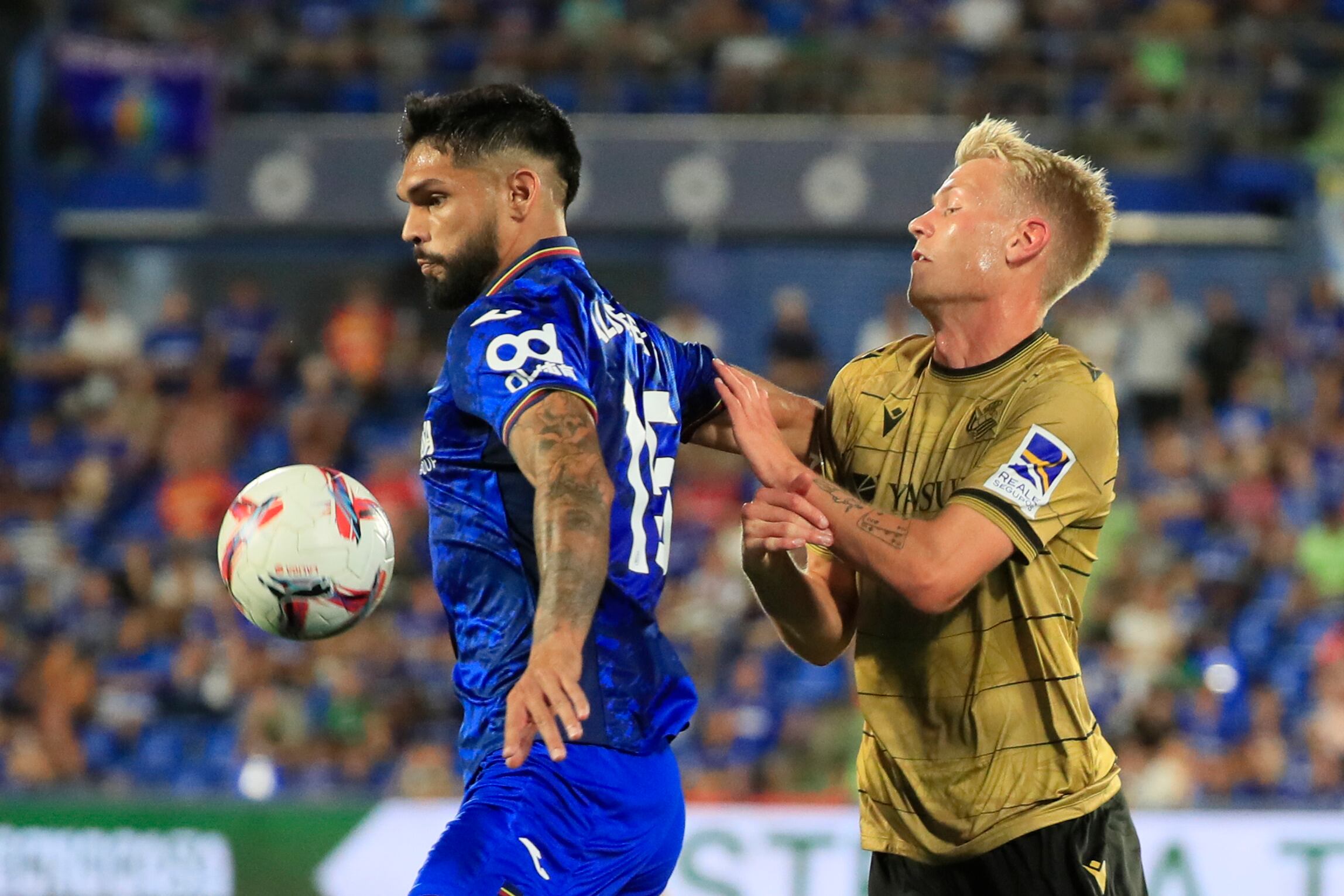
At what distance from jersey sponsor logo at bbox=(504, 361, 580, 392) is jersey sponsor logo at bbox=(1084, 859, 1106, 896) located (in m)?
1.53

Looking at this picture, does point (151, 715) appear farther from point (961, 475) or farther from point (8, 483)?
point (961, 475)

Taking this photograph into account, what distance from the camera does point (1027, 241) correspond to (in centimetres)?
392

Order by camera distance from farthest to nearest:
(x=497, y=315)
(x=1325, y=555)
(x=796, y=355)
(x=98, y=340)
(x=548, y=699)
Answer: (x=98, y=340) < (x=796, y=355) < (x=1325, y=555) < (x=497, y=315) < (x=548, y=699)

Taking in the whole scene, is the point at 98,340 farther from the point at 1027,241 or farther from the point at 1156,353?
the point at 1027,241

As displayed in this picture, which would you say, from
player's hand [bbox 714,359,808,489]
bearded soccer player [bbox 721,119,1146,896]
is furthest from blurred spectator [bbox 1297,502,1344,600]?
player's hand [bbox 714,359,808,489]

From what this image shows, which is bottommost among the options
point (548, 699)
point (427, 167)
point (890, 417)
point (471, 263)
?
point (548, 699)

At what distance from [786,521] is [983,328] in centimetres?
73

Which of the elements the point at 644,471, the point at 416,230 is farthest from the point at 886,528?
the point at 416,230

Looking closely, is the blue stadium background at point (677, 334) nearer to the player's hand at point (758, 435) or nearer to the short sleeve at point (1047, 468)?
the player's hand at point (758, 435)

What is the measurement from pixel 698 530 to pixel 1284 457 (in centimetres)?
420

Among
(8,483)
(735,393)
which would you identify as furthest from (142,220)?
(735,393)

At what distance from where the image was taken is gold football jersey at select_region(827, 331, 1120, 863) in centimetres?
364

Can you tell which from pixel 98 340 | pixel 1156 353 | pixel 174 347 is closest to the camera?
pixel 1156 353

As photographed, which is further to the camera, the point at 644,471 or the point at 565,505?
the point at 644,471
